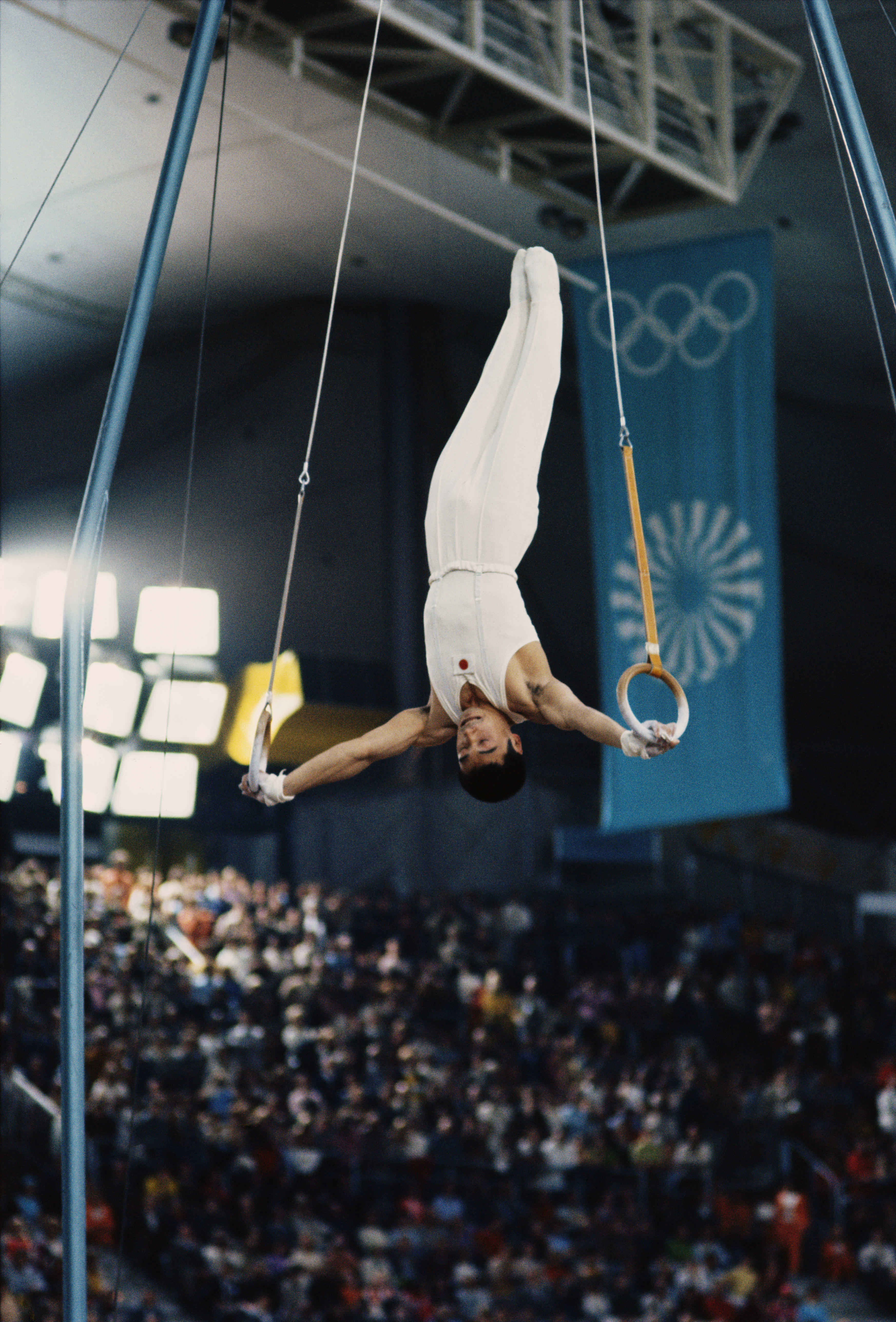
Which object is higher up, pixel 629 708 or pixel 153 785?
pixel 153 785

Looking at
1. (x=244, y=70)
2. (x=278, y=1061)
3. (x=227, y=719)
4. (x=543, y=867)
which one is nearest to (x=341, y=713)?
(x=227, y=719)

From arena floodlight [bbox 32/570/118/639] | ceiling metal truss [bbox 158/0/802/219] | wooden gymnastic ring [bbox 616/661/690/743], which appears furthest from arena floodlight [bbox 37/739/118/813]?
wooden gymnastic ring [bbox 616/661/690/743]

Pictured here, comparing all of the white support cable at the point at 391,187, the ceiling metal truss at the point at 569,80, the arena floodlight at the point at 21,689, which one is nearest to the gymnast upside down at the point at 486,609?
the white support cable at the point at 391,187

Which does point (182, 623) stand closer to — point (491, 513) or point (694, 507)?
point (694, 507)

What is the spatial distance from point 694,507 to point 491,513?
611 cm

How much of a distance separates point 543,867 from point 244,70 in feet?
32.5

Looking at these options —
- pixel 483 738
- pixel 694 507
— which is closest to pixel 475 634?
pixel 483 738

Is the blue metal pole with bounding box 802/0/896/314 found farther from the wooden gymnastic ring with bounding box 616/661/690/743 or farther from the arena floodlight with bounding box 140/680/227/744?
the arena floodlight with bounding box 140/680/227/744

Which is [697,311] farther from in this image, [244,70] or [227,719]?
[227,719]

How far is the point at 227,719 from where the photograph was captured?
706 inches

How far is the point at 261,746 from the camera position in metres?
5.55

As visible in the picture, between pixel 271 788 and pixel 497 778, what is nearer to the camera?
pixel 497 778

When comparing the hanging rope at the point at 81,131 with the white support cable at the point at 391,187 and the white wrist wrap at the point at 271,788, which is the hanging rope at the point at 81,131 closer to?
the white support cable at the point at 391,187

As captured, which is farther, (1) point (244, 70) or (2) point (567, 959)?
(2) point (567, 959)
